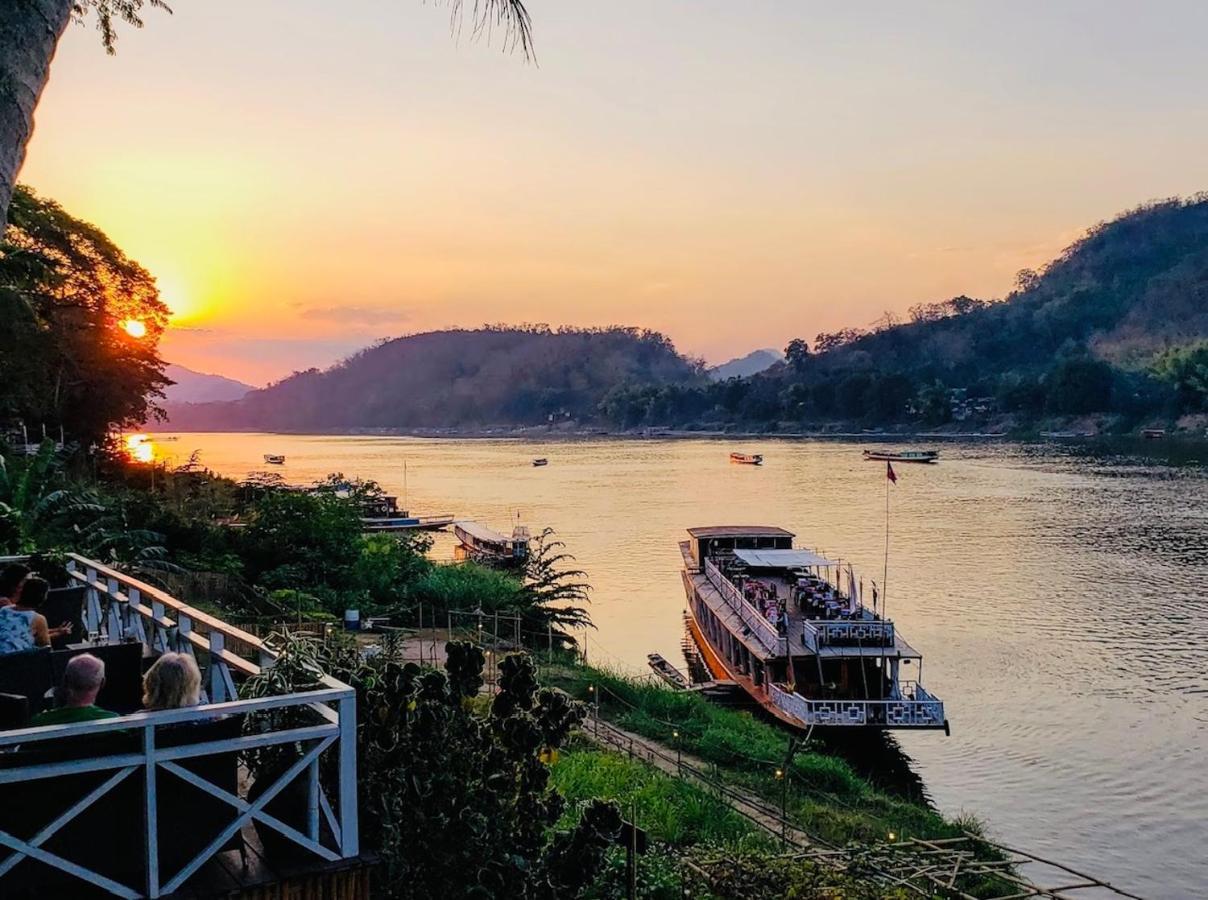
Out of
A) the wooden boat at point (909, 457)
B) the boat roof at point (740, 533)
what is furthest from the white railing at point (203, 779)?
the wooden boat at point (909, 457)

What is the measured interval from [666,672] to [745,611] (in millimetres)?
3184

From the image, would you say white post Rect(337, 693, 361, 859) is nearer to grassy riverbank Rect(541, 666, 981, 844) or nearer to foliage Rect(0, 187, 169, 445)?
grassy riverbank Rect(541, 666, 981, 844)

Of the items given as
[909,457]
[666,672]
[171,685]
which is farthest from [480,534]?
[909,457]

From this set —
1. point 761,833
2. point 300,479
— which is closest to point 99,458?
point 761,833

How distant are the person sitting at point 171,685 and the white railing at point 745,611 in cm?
2088

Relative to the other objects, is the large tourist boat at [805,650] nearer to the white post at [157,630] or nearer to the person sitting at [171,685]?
the white post at [157,630]

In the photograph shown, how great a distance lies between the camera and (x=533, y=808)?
6.29m

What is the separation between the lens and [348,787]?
183 inches

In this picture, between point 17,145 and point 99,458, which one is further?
point 99,458

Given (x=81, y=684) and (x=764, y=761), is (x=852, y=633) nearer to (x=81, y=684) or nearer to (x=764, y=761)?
(x=764, y=761)

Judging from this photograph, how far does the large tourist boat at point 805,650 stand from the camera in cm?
2211

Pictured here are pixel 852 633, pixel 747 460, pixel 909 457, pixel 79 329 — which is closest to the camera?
pixel 852 633

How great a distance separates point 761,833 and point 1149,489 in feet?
234

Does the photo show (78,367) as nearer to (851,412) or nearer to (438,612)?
(438,612)
